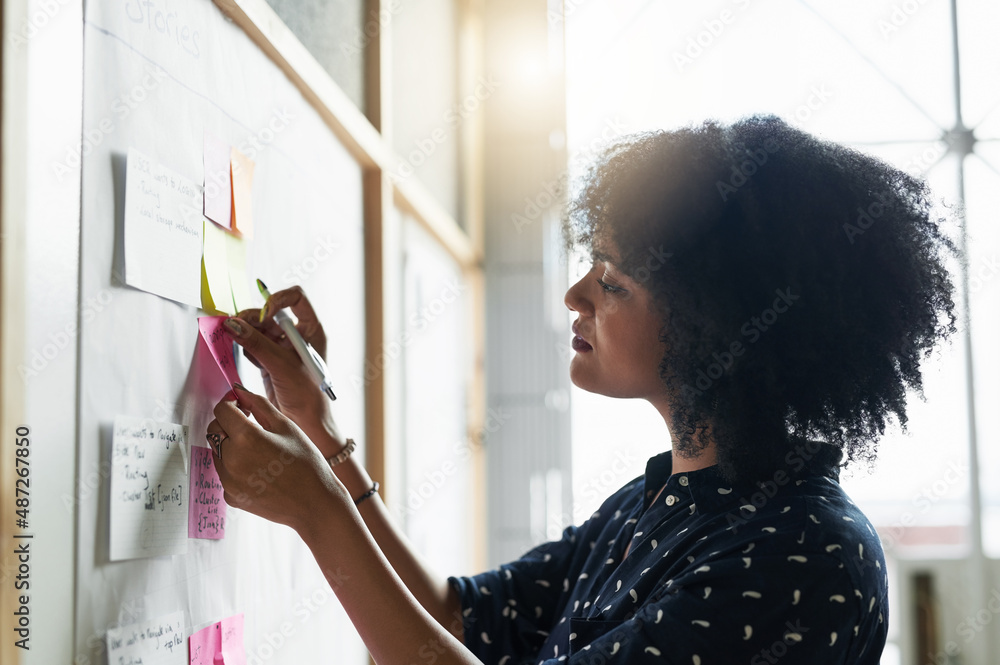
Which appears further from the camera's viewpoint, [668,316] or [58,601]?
[668,316]

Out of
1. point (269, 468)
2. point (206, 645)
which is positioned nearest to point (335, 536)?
point (269, 468)

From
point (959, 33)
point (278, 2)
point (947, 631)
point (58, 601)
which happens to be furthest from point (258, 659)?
point (959, 33)

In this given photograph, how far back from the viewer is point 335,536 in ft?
2.12

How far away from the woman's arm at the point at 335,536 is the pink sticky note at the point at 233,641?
16 cm

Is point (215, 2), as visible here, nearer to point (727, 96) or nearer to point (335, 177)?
point (335, 177)

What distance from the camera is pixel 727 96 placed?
257 centimetres

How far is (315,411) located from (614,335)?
306 millimetres

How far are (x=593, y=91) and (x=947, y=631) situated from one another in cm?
197

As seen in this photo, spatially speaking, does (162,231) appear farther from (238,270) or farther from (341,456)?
(341,456)

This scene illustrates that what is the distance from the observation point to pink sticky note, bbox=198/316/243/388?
0.72m

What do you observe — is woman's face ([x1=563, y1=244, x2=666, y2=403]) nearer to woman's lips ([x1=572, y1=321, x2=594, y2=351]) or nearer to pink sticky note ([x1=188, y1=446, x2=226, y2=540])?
woman's lips ([x1=572, y1=321, x2=594, y2=351])

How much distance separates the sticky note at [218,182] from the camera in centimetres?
74

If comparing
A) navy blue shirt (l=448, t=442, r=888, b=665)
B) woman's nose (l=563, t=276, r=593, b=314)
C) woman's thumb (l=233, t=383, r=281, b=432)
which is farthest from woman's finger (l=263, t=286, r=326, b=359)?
navy blue shirt (l=448, t=442, r=888, b=665)

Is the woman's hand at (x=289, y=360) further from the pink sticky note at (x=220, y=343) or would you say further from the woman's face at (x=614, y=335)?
the woman's face at (x=614, y=335)
